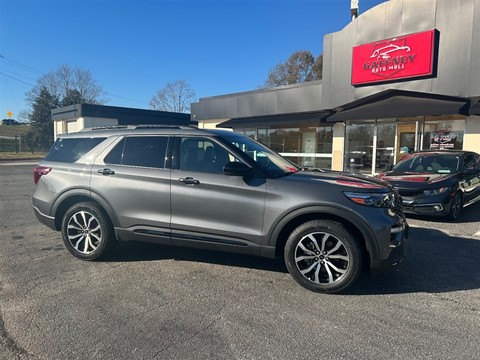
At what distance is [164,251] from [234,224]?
1.64 meters

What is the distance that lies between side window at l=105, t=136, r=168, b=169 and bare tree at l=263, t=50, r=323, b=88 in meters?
40.1

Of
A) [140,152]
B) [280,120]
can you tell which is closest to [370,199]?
[140,152]

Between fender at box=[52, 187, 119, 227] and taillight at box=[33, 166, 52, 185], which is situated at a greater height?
taillight at box=[33, 166, 52, 185]

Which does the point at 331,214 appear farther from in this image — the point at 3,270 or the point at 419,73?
the point at 419,73

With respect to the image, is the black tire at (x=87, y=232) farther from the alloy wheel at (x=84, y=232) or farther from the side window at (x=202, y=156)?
the side window at (x=202, y=156)

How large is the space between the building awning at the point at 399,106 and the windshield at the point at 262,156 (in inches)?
359

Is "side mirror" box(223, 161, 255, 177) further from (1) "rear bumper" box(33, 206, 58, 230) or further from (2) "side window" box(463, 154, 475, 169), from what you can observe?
(2) "side window" box(463, 154, 475, 169)

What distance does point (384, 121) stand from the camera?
14.3 meters

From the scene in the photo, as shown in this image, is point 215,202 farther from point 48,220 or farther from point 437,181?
point 437,181

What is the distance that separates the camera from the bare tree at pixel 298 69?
4278cm

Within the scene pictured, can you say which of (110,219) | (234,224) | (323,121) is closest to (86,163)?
(110,219)

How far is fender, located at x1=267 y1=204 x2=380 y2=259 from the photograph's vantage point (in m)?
3.57

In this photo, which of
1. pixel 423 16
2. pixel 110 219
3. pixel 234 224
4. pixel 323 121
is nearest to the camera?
pixel 234 224

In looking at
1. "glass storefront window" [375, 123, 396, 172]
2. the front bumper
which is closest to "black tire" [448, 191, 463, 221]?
the front bumper
